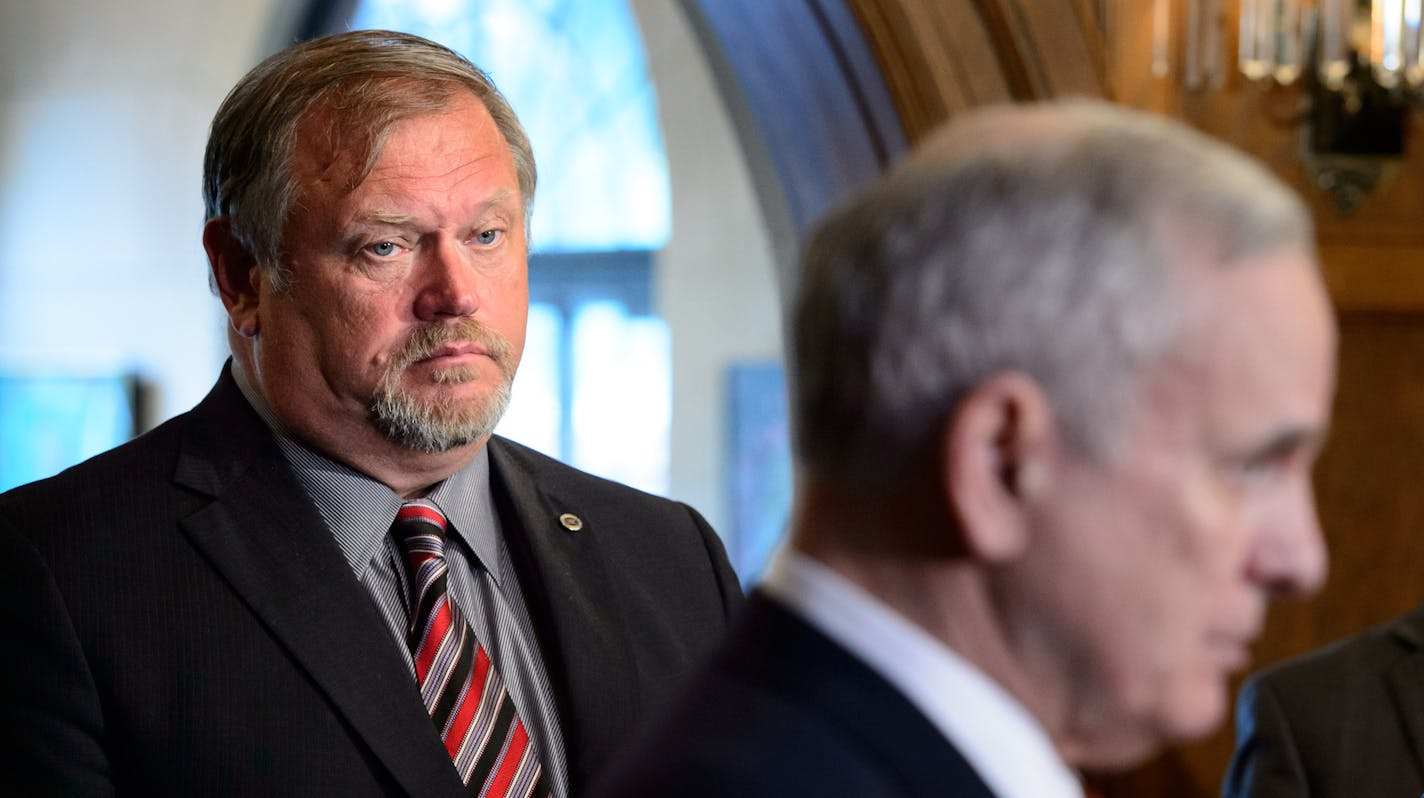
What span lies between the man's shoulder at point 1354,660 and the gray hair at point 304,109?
1.58 m

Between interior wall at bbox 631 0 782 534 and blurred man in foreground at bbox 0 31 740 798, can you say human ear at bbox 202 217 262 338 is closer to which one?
blurred man in foreground at bbox 0 31 740 798

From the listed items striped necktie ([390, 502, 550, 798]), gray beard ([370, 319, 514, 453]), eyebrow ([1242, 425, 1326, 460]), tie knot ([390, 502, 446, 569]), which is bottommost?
striped necktie ([390, 502, 550, 798])

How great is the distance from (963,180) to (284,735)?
3.81 feet

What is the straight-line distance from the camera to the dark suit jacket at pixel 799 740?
878 mm

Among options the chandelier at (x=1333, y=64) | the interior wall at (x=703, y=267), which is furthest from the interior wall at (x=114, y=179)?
the chandelier at (x=1333, y=64)

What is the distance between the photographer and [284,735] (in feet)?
5.85

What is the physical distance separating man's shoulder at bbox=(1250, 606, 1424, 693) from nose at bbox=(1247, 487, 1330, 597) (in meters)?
1.89

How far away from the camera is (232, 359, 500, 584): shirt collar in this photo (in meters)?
1.96

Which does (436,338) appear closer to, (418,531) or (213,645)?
(418,531)

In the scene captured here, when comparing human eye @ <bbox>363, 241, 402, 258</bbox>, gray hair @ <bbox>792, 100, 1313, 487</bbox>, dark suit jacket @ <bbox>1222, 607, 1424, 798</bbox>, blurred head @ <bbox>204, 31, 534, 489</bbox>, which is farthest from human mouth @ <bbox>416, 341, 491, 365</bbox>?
dark suit jacket @ <bbox>1222, 607, 1424, 798</bbox>

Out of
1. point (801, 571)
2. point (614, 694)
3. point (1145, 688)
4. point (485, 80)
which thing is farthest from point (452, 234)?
point (1145, 688)

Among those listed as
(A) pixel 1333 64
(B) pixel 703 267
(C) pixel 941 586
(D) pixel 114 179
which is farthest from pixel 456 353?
(D) pixel 114 179

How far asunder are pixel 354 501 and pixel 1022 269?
49.3 inches

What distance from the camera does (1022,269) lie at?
0.89 m
